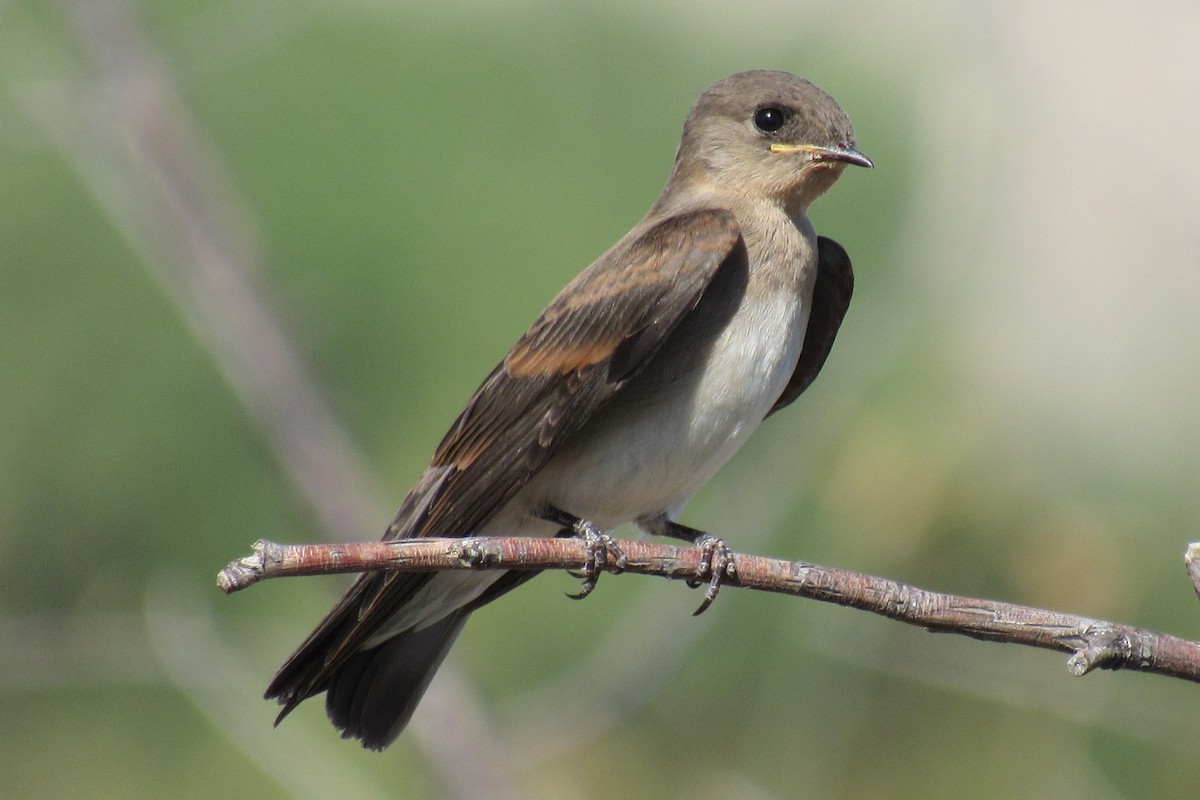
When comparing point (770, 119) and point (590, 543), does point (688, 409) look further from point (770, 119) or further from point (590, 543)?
point (770, 119)

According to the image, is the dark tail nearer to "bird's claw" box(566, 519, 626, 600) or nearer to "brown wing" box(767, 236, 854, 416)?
"bird's claw" box(566, 519, 626, 600)

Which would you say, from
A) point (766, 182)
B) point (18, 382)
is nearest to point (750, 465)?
point (766, 182)

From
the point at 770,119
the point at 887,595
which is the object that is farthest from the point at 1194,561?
the point at 770,119

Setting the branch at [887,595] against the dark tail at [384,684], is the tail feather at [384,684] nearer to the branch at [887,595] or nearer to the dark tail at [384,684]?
the dark tail at [384,684]

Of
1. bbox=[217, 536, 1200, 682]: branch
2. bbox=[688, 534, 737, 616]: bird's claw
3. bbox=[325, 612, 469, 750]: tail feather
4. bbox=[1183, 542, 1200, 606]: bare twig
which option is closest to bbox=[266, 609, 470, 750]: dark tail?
bbox=[325, 612, 469, 750]: tail feather

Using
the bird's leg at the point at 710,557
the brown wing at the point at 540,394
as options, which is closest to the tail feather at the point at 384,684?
the brown wing at the point at 540,394

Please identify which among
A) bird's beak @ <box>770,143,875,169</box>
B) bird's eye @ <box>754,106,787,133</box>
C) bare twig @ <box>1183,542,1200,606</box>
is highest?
bird's eye @ <box>754,106,787,133</box>
